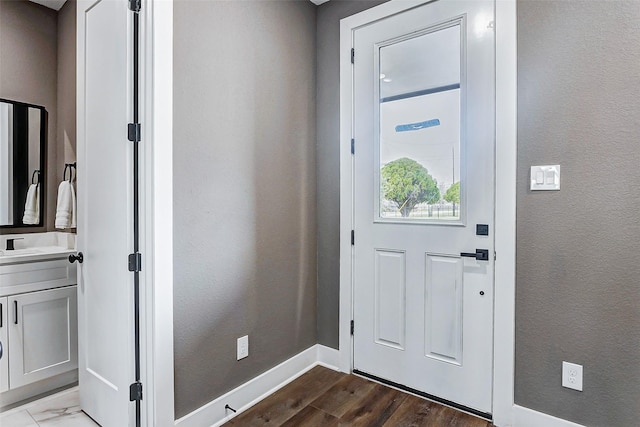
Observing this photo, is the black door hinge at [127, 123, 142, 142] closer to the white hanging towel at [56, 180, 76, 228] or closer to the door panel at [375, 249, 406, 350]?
the white hanging towel at [56, 180, 76, 228]

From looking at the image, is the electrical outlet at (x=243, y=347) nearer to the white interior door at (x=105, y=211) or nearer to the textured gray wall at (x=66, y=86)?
the white interior door at (x=105, y=211)

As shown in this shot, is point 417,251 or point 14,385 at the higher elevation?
point 417,251

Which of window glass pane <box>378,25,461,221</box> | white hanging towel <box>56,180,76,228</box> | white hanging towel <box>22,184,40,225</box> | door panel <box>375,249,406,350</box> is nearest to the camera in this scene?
window glass pane <box>378,25,461,221</box>

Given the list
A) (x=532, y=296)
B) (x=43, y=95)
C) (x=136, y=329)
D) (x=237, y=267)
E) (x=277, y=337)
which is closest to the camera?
(x=136, y=329)

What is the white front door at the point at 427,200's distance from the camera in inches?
78.9

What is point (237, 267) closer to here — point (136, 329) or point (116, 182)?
point (136, 329)

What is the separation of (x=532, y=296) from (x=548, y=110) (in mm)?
958

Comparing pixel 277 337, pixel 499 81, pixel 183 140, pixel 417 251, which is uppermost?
pixel 499 81

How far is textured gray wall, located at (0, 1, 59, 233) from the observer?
8.59 ft

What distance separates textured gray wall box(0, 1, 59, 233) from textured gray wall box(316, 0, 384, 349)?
6.98 feet

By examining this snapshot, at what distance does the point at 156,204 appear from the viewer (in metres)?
1.67

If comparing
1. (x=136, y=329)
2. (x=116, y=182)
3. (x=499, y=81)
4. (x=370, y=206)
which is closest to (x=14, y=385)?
(x=136, y=329)

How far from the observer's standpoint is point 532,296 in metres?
1.86

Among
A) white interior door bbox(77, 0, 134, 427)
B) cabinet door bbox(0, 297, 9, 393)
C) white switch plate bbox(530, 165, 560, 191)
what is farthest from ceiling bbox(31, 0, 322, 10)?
cabinet door bbox(0, 297, 9, 393)
